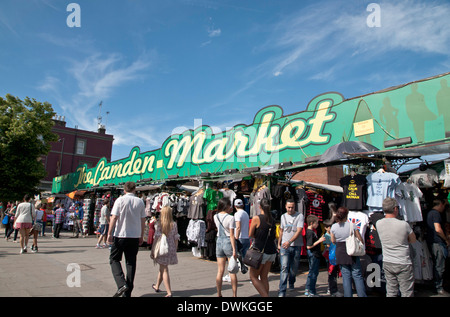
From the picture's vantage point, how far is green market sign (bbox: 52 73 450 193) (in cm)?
755

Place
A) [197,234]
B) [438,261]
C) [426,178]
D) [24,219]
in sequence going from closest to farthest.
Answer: [438,261]
[426,178]
[24,219]
[197,234]

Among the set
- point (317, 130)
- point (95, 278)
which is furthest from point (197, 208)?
point (317, 130)

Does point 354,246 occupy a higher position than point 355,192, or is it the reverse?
point 355,192

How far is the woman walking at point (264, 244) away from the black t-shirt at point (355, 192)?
249 cm

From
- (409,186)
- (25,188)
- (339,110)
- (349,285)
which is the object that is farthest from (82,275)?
(25,188)

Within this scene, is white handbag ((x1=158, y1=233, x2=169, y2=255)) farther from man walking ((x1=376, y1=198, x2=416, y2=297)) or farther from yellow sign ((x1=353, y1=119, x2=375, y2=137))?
yellow sign ((x1=353, y1=119, x2=375, y2=137))

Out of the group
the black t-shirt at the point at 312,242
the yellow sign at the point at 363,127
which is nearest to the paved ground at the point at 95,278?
the black t-shirt at the point at 312,242

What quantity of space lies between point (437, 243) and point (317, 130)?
4506mm

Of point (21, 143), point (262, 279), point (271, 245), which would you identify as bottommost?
point (262, 279)

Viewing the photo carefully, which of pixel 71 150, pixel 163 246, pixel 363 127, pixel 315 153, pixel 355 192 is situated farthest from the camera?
pixel 71 150

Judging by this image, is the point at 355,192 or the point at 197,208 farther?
the point at 197,208

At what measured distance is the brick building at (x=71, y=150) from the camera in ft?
127

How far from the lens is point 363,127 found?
857cm

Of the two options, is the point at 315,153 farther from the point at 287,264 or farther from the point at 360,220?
the point at 287,264
